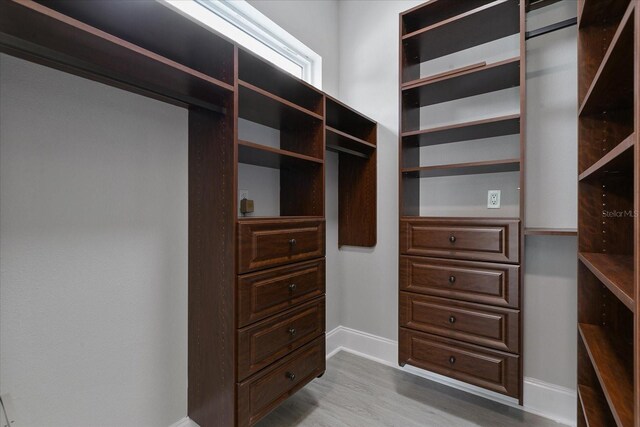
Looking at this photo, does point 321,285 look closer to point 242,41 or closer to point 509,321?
point 509,321

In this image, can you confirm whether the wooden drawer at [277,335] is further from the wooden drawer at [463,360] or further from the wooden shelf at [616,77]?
the wooden shelf at [616,77]

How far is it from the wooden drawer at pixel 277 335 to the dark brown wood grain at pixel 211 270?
0.06m

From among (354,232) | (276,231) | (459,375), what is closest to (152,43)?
(276,231)

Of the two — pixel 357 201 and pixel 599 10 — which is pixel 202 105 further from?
pixel 599 10

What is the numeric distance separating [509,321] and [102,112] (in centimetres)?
217

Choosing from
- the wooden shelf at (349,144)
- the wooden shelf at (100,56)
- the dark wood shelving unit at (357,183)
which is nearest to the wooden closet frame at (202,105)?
the wooden shelf at (100,56)

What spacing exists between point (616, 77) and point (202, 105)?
1.53 m

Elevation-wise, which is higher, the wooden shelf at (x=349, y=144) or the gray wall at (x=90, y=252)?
the wooden shelf at (x=349, y=144)

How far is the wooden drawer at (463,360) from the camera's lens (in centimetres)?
158

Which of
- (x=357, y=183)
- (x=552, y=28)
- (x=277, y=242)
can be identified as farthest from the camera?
(x=357, y=183)

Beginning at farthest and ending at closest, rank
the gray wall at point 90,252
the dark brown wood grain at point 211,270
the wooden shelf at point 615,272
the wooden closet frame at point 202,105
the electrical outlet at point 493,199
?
the electrical outlet at point 493,199 → the dark brown wood grain at point 211,270 → the gray wall at point 90,252 → the wooden closet frame at point 202,105 → the wooden shelf at point 615,272

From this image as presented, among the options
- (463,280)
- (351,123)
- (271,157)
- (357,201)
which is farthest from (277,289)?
(351,123)

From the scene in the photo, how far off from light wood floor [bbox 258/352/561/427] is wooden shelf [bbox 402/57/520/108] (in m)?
1.90

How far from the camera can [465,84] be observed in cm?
183
